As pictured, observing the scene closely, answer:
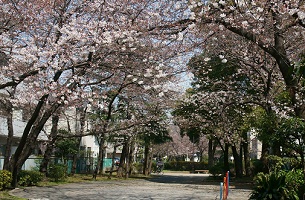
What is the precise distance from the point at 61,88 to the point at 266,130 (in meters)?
5.34

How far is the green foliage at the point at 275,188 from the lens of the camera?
31.8 feet

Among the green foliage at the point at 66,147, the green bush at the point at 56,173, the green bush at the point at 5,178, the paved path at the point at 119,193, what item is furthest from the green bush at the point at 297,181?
the green foliage at the point at 66,147

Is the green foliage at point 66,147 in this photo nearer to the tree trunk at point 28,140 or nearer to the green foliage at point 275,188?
the tree trunk at point 28,140

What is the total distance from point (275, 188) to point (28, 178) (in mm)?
11120

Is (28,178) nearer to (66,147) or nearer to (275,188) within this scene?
(66,147)

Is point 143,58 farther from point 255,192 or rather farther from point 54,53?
point 255,192

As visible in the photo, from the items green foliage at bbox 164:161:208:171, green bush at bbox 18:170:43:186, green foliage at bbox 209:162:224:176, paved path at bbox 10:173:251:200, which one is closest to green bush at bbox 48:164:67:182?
green bush at bbox 18:170:43:186

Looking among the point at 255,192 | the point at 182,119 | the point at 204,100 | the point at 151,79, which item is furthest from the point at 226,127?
the point at 151,79

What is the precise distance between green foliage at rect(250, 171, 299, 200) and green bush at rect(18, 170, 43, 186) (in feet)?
33.5

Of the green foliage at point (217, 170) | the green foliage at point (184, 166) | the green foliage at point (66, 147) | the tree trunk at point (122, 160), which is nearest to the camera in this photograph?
the green foliage at point (66, 147)

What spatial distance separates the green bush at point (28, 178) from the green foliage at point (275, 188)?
10.2 metres

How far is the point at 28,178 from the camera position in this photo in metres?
16.9

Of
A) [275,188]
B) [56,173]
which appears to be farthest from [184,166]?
[275,188]

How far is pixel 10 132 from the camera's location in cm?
1775
